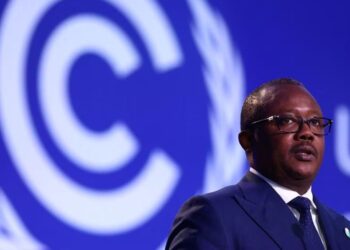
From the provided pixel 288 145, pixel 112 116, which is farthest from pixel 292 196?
pixel 112 116

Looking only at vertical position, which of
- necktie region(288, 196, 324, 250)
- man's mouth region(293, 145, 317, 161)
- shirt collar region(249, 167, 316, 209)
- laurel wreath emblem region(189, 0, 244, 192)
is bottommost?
necktie region(288, 196, 324, 250)

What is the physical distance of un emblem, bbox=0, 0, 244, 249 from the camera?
251 centimetres

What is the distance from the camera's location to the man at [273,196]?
5.37 ft

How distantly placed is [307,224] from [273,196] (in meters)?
0.10

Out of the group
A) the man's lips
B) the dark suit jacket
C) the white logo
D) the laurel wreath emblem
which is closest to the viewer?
the dark suit jacket

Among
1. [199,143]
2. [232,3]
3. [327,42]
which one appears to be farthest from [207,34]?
[327,42]

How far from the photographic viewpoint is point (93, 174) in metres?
2.63

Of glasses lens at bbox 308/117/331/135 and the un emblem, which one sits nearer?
glasses lens at bbox 308/117/331/135

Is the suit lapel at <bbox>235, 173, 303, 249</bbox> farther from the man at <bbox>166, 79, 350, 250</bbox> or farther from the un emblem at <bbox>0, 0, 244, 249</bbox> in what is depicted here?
the un emblem at <bbox>0, 0, 244, 249</bbox>

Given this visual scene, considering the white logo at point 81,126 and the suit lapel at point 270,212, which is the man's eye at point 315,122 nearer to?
the suit lapel at point 270,212

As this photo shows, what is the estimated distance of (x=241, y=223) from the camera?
166 cm

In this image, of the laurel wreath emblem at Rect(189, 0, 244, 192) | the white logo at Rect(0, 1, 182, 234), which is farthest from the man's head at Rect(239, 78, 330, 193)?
the laurel wreath emblem at Rect(189, 0, 244, 192)

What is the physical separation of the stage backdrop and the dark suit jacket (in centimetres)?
94

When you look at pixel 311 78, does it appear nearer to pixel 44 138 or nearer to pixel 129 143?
pixel 129 143
